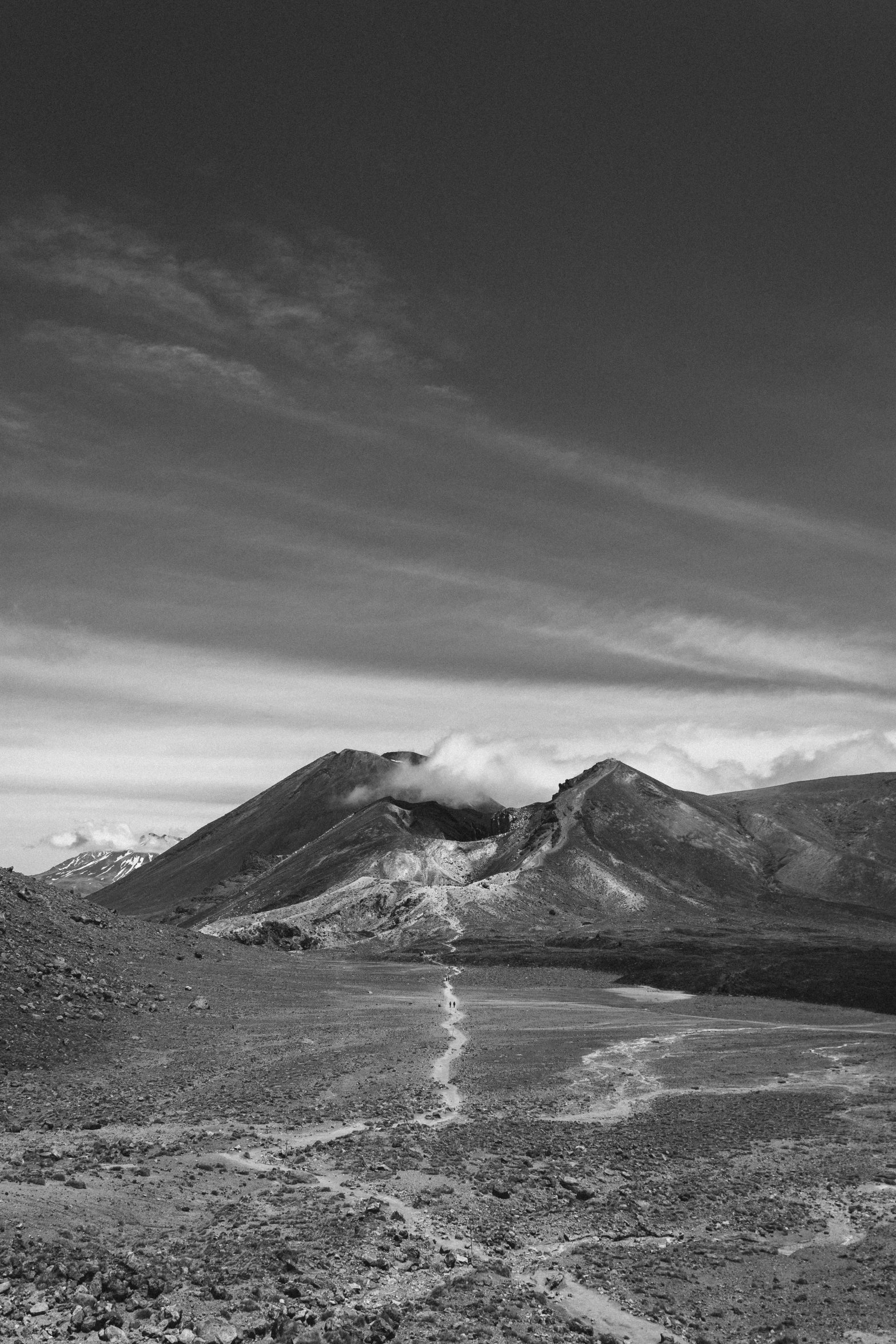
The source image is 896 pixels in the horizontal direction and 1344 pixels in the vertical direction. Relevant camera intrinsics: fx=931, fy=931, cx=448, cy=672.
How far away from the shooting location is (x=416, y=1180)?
3509 centimetres

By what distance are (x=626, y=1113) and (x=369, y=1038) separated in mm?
31640

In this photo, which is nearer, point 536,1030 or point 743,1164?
point 743,1164

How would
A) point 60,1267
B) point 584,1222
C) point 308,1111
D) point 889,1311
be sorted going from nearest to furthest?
point 60,1267 < point 889,1311 < point 584,1222 < point 308,1111

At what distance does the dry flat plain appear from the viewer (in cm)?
2339

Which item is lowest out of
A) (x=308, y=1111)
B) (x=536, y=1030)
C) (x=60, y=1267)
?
(x=536, y=1030)

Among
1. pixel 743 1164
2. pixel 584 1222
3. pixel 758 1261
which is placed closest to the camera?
pixel 758 1261

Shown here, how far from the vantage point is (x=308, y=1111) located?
46.4m

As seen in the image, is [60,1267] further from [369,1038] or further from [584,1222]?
[369,1038]

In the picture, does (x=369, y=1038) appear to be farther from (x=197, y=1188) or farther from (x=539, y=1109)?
(x=197, y=1188)

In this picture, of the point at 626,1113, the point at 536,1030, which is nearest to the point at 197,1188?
the point at 626,1113

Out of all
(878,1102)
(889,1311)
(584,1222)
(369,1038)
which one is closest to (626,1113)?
(878,1102)

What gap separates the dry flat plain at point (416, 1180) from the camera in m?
23.4

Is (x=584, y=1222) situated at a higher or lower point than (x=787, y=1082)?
higher

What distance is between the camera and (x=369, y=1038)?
7606 cm
